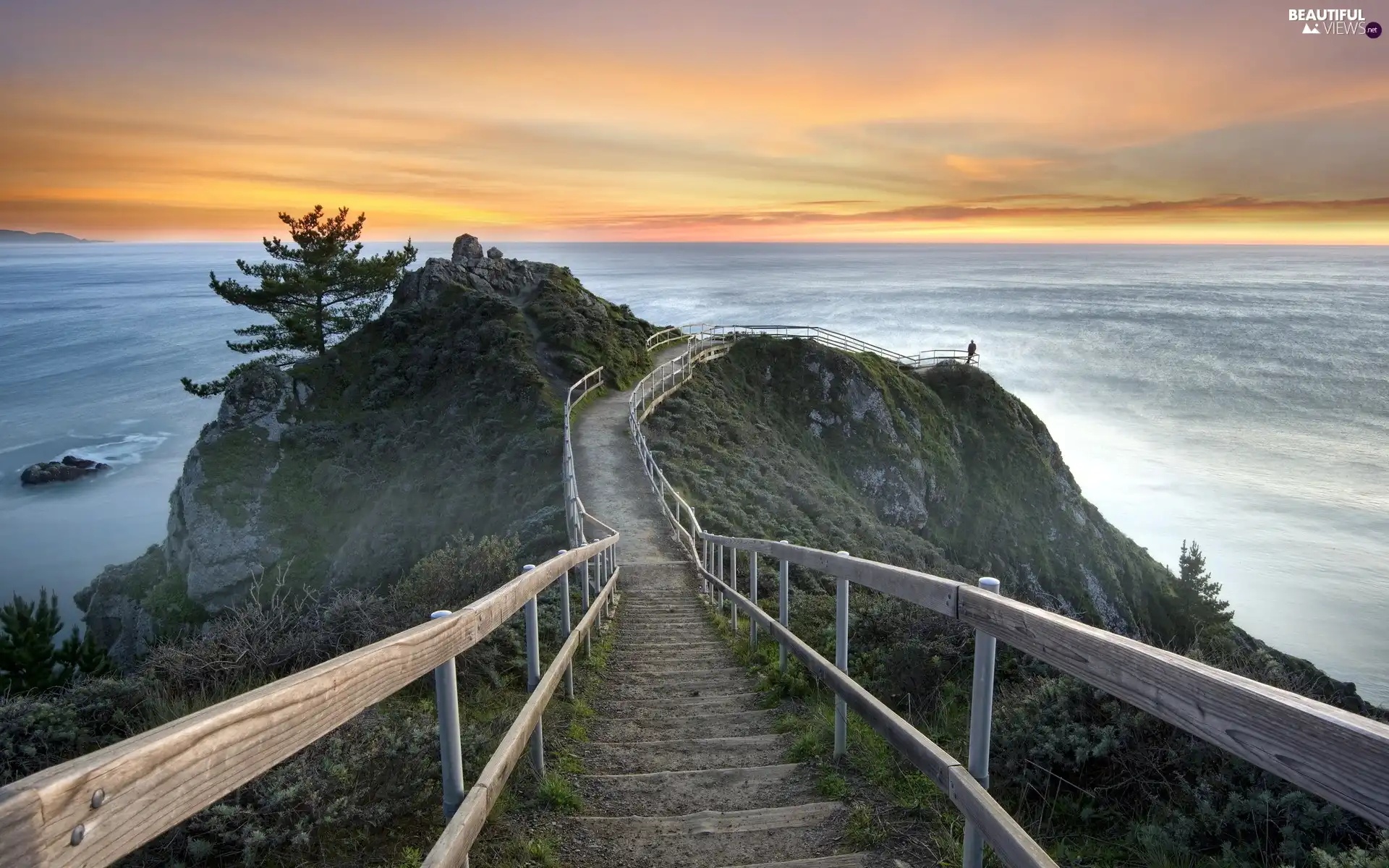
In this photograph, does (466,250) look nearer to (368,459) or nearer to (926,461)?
(368,459)

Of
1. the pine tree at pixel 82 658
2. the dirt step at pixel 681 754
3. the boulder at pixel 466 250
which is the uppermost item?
the boulder at pixel 466 250

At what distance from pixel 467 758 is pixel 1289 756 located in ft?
13.2

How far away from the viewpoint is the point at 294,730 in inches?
71.3

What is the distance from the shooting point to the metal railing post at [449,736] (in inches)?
119

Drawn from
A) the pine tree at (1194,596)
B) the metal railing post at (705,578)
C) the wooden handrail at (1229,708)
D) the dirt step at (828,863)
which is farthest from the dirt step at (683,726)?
the pine tree at (1194,596)

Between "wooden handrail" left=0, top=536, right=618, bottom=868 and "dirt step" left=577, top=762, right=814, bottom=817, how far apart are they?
8.00 feet

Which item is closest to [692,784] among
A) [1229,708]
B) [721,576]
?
[1229,708]

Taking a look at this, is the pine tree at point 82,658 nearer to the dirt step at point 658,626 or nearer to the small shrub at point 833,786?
the dirt step at point 658,626

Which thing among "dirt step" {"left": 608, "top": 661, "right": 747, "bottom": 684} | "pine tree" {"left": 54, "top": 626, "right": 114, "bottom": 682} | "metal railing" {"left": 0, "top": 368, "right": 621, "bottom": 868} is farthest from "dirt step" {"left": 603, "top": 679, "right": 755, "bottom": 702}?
"pine tree" {"left": 54, "top": 626, "right": 114, "bottom": 682}

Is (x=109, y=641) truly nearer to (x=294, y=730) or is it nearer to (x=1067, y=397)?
(x=294, y=730)

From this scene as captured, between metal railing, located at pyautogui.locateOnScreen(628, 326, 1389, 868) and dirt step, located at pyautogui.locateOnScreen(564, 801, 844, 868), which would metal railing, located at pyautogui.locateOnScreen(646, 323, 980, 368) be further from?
metal railing, located at pyautogui.locateOnScreen(628, 326, 1389, 868)

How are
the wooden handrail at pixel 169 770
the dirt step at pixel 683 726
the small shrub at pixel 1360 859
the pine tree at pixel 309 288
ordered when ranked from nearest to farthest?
the wooden handrail at pixel 169 770 → the small shrub at pixel 1360 859 → the dirt step at pixel 683 726 → the pine tree at pixel 309 288

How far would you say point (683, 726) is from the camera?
5.86 m

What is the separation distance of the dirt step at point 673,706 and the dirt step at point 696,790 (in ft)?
4.61
